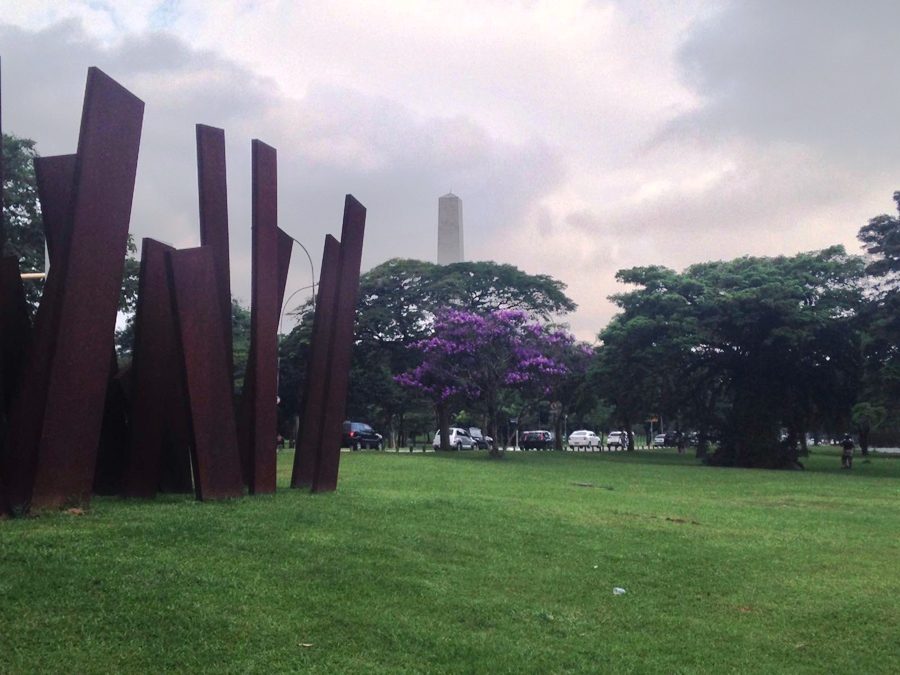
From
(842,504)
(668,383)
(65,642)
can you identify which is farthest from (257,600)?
(668,383)

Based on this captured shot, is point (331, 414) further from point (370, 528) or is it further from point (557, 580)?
point (557, 580)

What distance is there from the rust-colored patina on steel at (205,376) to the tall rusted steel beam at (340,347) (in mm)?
2108

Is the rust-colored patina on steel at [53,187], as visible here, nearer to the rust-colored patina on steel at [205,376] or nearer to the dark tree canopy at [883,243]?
the rust-colored patina on steel at [205,376]

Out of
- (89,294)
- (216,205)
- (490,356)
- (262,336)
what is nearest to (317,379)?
(262,336)

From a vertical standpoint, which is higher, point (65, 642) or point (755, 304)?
point (755, 304)

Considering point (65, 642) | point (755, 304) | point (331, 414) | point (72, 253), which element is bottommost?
point (65, 642)

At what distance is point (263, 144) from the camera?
12.0m

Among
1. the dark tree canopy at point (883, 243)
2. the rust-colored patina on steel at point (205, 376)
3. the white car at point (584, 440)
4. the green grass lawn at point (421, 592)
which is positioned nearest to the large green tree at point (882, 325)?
the dark tree canopy at point (883, 243)

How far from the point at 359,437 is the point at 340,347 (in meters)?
30.9

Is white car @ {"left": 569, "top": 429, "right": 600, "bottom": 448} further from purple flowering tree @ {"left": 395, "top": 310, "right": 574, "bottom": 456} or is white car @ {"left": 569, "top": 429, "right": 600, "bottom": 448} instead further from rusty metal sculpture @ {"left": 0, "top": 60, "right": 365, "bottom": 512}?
rusty metal sculpture @ {"left": 0, "top": 60, "right": 365, "bottom": 512}

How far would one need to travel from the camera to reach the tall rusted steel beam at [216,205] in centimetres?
1150

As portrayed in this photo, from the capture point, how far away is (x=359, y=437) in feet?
143

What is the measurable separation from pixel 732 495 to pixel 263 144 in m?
12.1

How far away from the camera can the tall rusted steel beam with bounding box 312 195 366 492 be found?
42.1 feet
